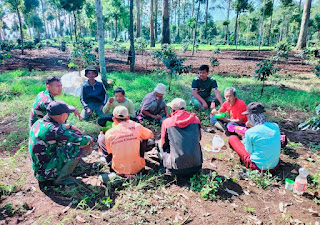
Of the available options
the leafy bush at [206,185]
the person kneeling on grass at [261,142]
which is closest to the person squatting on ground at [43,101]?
the leafy bush at [206,185]

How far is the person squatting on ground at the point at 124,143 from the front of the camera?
301 cm

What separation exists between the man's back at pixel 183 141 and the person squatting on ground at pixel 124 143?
15.8 inches

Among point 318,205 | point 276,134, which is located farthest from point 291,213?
point 276,134

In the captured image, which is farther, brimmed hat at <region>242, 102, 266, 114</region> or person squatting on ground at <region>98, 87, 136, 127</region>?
person squatting on ground at <region>98, 87, 136, 127</region>

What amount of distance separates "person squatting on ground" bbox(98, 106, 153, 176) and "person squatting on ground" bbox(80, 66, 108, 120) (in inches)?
89.7

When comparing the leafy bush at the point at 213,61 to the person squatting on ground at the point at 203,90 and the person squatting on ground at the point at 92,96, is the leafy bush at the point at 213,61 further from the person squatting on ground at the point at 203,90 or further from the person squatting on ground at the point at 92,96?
the person squatting on ground at the point at 92,96

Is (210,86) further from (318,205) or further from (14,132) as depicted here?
(14,132)

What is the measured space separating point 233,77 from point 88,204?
8910 mm

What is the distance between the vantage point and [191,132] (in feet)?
10.1

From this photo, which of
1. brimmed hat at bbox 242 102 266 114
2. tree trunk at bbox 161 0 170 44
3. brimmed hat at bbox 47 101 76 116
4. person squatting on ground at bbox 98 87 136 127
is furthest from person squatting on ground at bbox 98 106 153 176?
tree trunk at bbox 161 0 170 44

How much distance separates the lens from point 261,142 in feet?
10.5

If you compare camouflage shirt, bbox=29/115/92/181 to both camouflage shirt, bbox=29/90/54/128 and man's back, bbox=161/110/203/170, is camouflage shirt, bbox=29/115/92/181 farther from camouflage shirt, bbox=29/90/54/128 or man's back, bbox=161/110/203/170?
man's back, bbox=161/110/203/170

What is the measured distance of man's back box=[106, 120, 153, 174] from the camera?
301 centimetres

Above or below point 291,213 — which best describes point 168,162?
above
